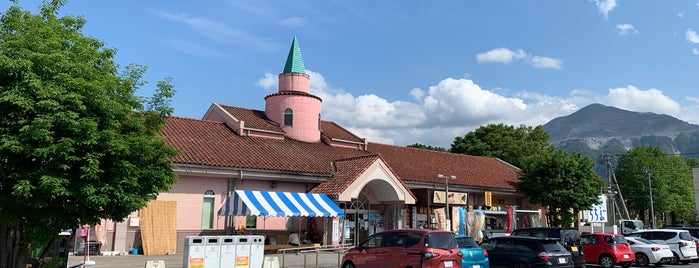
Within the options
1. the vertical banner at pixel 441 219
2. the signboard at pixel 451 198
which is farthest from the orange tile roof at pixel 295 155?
the vertical banner at pixel 441 219

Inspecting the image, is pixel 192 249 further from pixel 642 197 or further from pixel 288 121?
pixel 642 197

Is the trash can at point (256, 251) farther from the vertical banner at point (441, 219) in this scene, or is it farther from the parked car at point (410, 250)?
the vertical banner at point (441, 219)

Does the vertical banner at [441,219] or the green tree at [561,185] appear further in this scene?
the green tree at [561,185]

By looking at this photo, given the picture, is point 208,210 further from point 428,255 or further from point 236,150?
point 428,255

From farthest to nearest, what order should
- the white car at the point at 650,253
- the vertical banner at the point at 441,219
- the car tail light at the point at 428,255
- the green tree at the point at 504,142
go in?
the green tree at the point at 504,142 < the vertical banner at the point at 441,219 < the white car at the point at 650,253 < the car tail light at the point at 428,255

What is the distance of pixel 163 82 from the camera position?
46.1 ft

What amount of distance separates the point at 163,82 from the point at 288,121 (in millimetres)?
17531

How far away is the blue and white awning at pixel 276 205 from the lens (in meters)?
20.0

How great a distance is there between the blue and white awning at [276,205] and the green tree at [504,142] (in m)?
34.1

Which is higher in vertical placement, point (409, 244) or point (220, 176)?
point (220, 176)

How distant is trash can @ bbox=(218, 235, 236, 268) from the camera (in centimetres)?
1532

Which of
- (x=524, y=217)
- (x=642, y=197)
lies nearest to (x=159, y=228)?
(x=524, y=217)

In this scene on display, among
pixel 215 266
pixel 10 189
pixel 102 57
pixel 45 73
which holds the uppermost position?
pixel 102 57

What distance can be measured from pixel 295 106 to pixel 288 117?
0.80 m
